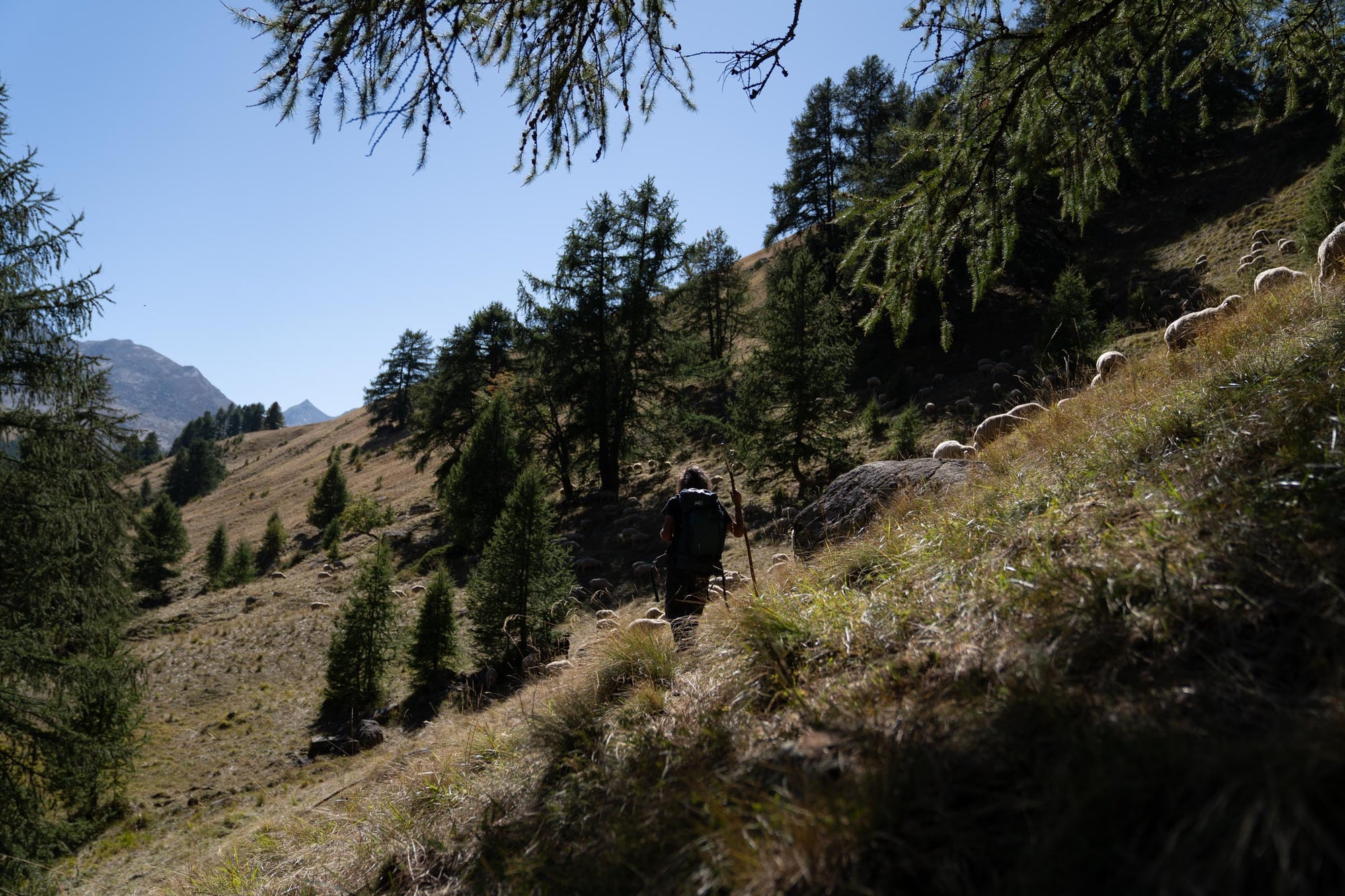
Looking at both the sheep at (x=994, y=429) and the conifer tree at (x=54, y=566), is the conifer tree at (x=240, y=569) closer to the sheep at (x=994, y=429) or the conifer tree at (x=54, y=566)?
the conifer tree at (x=54, y=566)

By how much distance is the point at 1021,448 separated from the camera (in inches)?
211

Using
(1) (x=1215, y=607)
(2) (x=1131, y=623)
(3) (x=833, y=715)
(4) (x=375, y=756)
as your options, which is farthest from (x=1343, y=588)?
(4) (x=375, y=756)

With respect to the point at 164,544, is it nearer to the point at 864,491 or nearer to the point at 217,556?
the point at 217,556

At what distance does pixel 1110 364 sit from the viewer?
7.05 meters

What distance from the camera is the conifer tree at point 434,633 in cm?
1370

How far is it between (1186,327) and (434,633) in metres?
14.2

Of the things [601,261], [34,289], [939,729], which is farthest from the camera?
[601,261]

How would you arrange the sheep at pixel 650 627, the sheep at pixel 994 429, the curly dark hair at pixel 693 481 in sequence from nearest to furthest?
the sheep at pixel 650 627
the curly dark hair at pixel 693 481
the sheep at pixel 994 429

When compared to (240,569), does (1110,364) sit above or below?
above

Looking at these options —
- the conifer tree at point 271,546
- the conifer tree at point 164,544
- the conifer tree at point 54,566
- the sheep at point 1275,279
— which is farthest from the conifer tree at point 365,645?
the conifer tree at point 271,546

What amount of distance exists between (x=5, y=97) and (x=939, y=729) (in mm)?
14854

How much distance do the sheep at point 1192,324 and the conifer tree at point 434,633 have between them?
43.7 feet

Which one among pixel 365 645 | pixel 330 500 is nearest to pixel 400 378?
pixel 330 500

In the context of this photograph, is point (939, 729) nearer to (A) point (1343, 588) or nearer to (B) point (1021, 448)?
(A) point (1343, 588)
